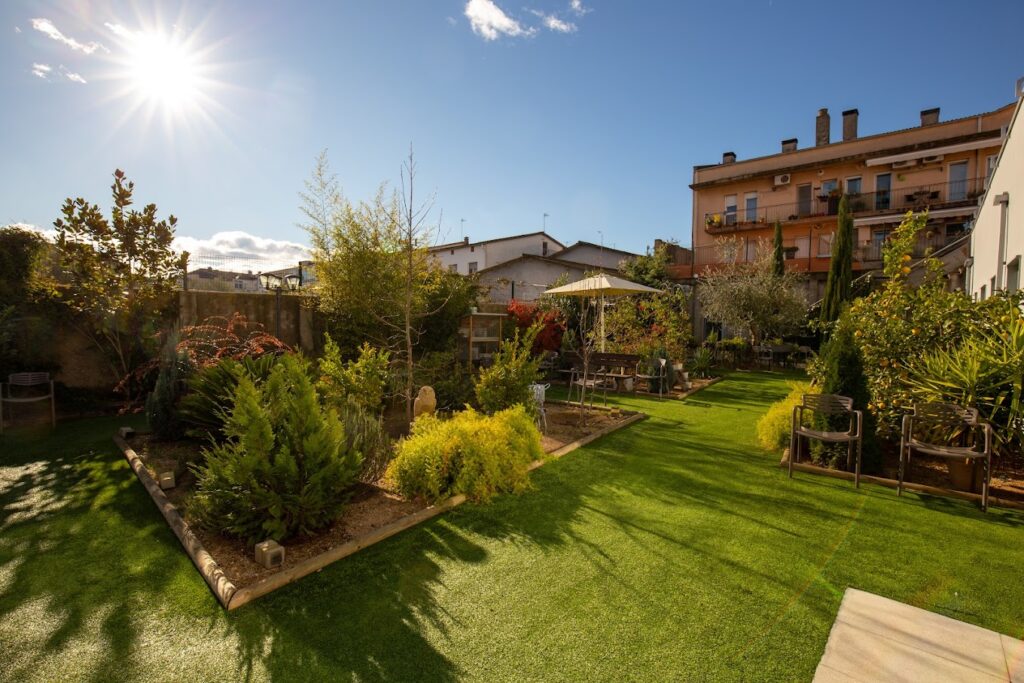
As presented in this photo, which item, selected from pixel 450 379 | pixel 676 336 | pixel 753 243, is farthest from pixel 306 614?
pixel 753 243

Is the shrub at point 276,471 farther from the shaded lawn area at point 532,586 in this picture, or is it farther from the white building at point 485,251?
the white building at point 485,251

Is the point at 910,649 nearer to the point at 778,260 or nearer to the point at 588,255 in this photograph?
the point at 778,260

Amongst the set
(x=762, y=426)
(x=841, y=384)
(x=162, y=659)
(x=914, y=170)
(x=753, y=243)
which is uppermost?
(x=914, y=170)

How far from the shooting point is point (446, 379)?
8.59 metres

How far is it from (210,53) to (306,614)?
711cm

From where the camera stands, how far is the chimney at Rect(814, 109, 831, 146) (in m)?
27.0

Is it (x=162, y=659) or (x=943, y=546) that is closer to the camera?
(x=162, y=659)

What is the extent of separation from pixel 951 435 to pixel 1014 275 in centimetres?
403

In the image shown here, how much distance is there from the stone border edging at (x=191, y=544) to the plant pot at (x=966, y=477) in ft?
21.8

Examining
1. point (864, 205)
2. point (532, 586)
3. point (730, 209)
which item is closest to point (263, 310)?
point (532, 586)

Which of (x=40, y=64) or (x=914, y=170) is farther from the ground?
(x=914, y=170)

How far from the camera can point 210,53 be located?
6.29 metres

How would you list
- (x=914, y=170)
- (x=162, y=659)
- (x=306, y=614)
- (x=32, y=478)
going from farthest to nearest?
(x=914, y=170) < (x=32, y=478) < (x=306, y=614) < (x=162, y=659)

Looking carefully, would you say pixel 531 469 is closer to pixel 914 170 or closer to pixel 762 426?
pixel 762 426
